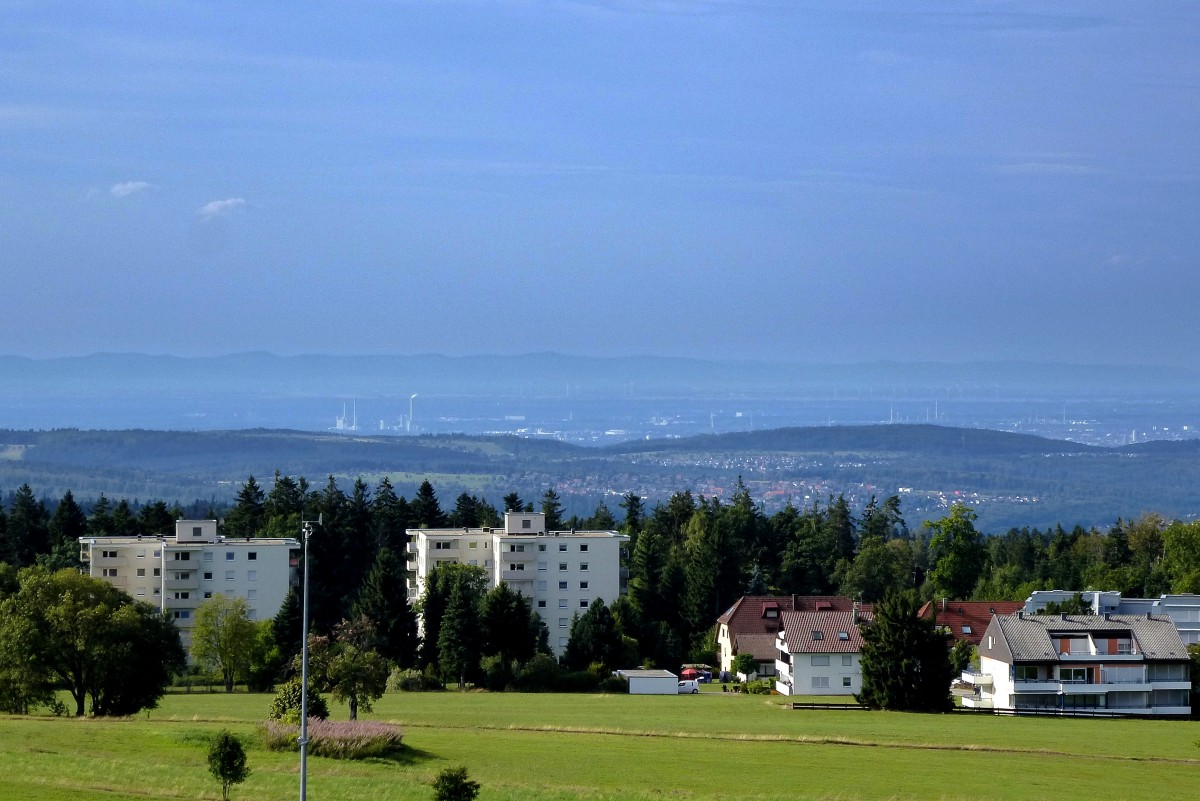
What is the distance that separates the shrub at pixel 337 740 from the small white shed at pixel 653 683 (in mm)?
25531

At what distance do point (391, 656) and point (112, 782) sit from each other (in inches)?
1410

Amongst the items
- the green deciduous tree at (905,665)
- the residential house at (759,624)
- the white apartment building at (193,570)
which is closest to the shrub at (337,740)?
the green deciduous tree at (905,665)

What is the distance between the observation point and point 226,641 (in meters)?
67.5

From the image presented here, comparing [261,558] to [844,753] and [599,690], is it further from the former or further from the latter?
[844,753]

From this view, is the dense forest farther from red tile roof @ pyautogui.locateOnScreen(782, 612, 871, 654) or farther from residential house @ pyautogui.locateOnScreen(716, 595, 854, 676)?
red tile roof @ pyautogui.locateOnScreen(782, 612, 871, 654)

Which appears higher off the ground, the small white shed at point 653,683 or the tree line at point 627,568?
the tree line at point 627,568

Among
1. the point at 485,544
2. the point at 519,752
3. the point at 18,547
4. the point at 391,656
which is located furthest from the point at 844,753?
the point at 18,547

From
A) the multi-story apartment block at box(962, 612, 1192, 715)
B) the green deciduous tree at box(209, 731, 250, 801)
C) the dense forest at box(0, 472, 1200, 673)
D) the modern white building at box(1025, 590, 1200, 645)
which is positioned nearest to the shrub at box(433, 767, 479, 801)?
the green deciduous tree at box(209, 731, 250, 801)

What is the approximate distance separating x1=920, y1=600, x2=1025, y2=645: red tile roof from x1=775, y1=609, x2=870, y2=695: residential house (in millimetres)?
9836

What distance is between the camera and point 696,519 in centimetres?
10412

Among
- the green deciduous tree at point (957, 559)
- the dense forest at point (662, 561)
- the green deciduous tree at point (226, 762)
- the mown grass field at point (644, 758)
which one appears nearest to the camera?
the green deciduous tree at point (226, 762)

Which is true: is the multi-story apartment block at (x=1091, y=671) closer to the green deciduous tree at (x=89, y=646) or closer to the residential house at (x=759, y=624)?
the residential house at (x=759, y=624)

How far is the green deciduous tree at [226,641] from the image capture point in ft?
221

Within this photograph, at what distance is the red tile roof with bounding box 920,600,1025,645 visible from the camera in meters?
74.5
